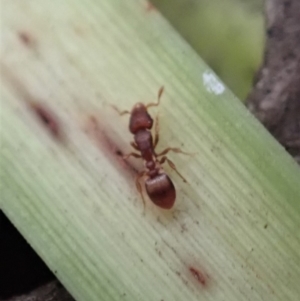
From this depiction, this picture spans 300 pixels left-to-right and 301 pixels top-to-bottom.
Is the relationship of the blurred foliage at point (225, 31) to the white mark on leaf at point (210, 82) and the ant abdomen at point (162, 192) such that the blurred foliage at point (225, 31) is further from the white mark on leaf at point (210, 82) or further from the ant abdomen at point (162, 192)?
the ant abdomen at point (162, 192)

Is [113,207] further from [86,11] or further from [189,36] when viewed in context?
[189,36]

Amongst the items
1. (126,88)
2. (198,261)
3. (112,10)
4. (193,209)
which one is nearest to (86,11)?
(112,10)

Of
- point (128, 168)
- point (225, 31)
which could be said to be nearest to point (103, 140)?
point (128, 168)

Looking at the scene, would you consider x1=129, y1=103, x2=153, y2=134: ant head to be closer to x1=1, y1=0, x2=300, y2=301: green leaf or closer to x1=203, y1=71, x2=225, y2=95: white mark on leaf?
x1=1, y1=0, x2=300, y2=301: green leaf

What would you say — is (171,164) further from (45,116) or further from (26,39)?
(26,39)

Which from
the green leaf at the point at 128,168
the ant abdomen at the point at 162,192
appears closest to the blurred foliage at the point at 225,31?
the green leaf at the point at 128,168

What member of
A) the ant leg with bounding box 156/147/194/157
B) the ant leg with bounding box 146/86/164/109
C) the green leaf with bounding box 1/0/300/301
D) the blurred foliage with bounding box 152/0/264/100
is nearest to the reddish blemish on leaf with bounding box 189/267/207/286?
the green leaf with bounding box 1/0/300/301
